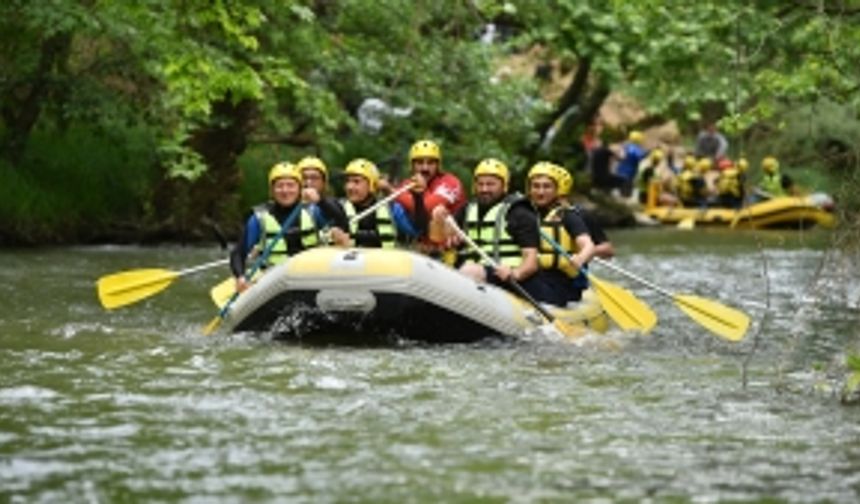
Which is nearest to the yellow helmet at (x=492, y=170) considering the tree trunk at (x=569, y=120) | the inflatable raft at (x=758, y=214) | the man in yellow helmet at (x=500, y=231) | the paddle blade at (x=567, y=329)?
the man in yellow helmet at (x=500, y=231)

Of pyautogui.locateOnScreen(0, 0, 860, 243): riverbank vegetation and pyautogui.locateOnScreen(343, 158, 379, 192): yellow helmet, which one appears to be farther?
pyautogui.locateOnScreen(0, 0, 860, 243): riverbank vegetation

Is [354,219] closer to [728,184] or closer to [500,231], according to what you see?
[500,231]

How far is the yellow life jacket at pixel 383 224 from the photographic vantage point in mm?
13422

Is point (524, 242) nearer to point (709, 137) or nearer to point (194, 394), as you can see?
point (194, 394)

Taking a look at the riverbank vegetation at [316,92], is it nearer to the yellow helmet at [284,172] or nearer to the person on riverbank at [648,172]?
the yellow helmet at [284,172]

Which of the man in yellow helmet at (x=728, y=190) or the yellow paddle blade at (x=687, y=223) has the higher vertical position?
the man in yellow helmet at (x=728, y=190)

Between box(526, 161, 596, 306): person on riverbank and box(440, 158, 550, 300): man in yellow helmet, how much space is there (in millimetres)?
131

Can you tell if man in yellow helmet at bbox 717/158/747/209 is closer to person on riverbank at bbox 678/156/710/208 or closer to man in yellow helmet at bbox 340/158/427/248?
person on riverbank at bbox 678/156/710/208

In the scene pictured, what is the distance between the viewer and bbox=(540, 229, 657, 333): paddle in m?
13.4

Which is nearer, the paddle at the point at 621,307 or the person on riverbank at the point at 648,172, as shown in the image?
the paddle at the point at 621,307

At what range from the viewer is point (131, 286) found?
13.9m

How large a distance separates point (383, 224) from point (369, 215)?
0.11m

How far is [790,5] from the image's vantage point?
16.8 meters

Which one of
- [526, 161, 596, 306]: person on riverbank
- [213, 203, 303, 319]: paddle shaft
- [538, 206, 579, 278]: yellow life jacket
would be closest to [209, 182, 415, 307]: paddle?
[213, 203, 303, 319]: paddle shaft
